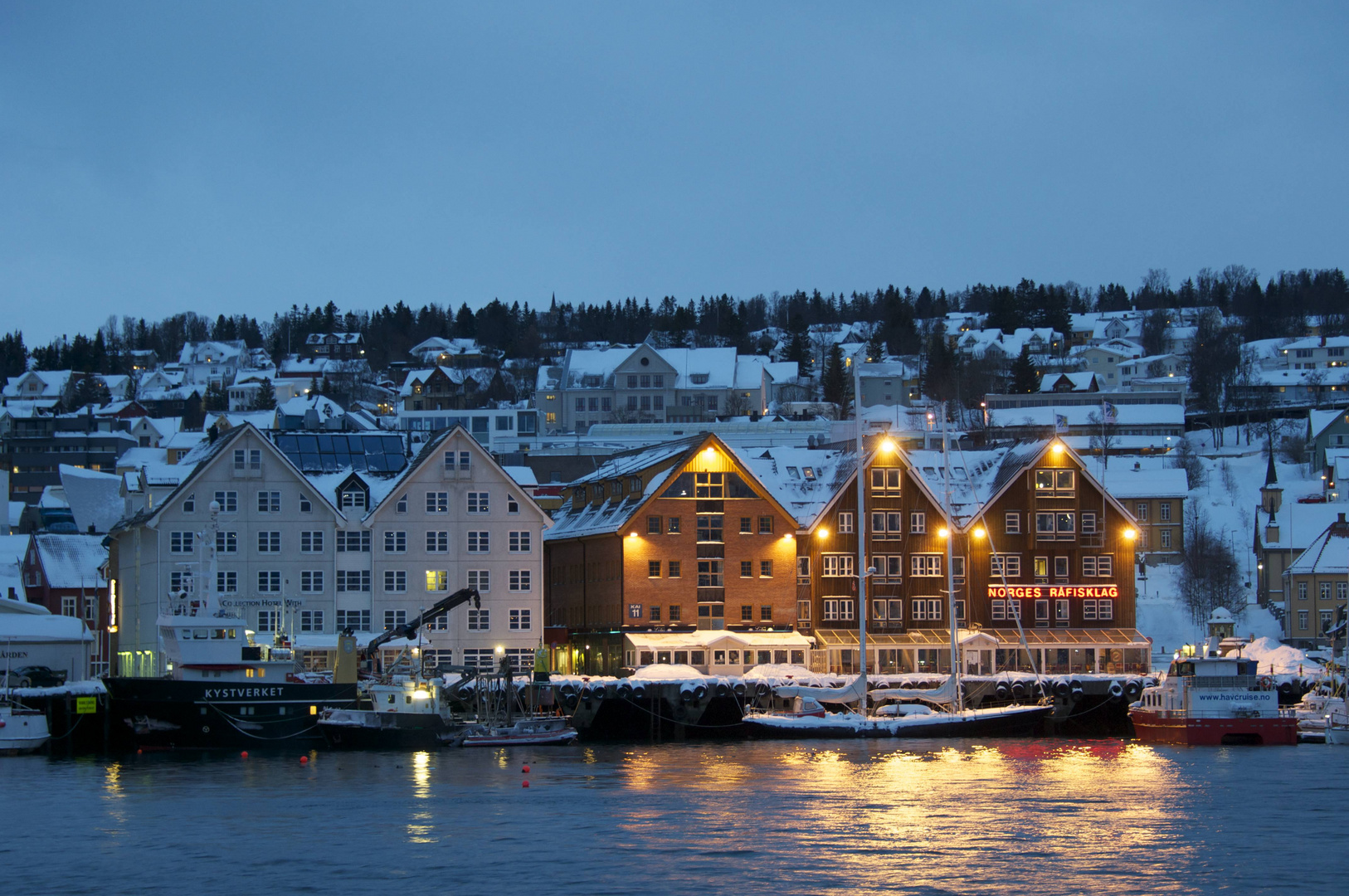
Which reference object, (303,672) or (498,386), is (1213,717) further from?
(498,386)

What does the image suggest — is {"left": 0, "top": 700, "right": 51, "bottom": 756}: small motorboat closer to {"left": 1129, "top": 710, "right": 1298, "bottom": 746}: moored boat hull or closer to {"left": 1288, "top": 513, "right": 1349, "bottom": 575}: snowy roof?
{"left": 1129, "top": 710, "right": 1298, "bottom": 746}: moored boat hull

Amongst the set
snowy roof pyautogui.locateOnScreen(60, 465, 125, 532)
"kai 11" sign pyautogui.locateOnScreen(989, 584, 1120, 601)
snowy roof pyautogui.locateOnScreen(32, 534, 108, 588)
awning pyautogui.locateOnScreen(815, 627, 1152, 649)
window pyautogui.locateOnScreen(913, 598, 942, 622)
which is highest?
snowy roof pyautogui.locateOnScreen(60, 465, 125, 532)

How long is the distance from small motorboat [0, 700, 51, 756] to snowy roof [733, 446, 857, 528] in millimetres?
35304

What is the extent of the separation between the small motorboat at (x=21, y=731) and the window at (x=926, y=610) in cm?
4178

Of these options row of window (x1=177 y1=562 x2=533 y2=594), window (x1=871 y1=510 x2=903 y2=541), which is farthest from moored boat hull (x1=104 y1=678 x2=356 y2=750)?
window (x1=871 y1=510 x2=903 y2=541)

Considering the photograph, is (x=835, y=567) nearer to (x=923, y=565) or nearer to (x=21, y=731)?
(x=923, y=565)

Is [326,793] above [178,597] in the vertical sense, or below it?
below

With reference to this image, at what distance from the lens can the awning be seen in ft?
278

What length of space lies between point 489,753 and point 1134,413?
113 metres

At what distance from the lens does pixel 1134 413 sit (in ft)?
537

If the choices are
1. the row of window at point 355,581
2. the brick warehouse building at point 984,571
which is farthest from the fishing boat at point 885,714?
the row of window at point 355,581

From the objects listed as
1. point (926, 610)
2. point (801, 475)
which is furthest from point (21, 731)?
point (926, 610)

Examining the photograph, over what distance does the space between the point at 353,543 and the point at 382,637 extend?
30.1 feet

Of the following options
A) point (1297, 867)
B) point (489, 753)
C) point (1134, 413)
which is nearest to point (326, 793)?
point (489, 753)
